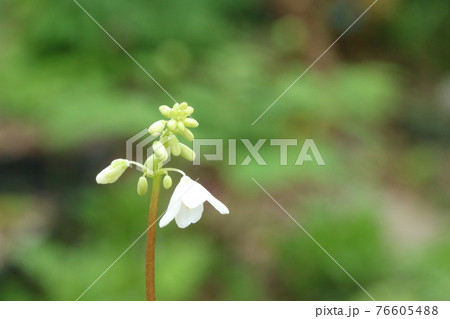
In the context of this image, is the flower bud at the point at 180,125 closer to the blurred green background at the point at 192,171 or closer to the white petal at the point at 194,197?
the white petal at the point at 194,197

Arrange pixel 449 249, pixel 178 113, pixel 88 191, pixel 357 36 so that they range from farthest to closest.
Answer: pixel 357 36, pixel 88 191, pixel 449 249, pixel 178 113

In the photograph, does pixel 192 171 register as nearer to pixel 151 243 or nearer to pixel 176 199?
pixel 176 199

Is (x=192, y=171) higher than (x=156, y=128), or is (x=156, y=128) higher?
(x=192, y=171)

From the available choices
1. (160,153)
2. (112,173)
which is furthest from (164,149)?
(112,173)

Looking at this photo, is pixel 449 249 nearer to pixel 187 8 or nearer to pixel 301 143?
pixel 301 143

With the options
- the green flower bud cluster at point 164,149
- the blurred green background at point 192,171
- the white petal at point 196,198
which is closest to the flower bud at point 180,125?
the green flower bud cluster at point 164,149

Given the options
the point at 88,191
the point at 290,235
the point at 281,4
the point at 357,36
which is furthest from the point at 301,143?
the point at 357,36
